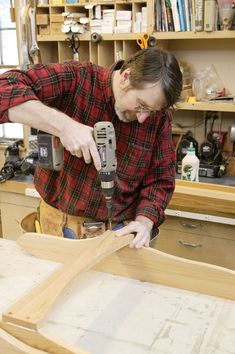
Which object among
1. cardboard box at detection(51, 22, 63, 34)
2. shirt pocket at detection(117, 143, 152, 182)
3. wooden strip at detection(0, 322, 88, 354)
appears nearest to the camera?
wooden strip at detection(0, 322, 88, 354)

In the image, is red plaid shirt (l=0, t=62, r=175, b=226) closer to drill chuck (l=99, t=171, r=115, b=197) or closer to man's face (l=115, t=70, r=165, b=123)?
man's face (l=115, t=70, r=165, b=123)

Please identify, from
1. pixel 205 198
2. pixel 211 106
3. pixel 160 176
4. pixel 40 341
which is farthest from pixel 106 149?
pixel 211 106

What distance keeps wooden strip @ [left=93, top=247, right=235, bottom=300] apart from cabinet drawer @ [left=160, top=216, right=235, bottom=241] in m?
0.97

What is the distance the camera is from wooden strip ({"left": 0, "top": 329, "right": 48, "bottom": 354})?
2.82 ft

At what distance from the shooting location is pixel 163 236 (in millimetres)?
2340

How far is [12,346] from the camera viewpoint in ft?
2.83

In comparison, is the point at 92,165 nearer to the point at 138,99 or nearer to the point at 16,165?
the point at 138,99

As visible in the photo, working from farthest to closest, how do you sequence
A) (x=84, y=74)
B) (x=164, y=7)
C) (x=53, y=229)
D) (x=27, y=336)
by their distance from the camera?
(x=164, y=7) → (x=53, y=229) → (x=84, y=74) → (x=27, y=336)

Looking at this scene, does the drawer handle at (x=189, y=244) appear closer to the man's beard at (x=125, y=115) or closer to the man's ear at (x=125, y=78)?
the man's beard at (x=125, y=115)

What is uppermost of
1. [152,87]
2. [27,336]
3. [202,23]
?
[202,23]

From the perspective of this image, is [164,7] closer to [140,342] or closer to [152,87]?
[152,87]

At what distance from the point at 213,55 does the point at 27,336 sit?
230 centimetres

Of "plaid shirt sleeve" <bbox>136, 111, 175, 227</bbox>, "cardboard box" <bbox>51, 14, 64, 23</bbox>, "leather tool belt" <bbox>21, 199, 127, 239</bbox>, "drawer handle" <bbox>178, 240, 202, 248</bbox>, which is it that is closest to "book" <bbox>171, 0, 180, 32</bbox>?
"cardboard box" <bbox>51, 14, 64, 23</bbox>

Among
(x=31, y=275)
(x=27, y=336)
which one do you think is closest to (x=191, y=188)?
(x=31, y=275)
